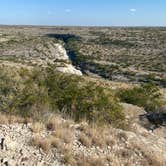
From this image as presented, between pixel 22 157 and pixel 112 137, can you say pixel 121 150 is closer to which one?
pixel 112 137

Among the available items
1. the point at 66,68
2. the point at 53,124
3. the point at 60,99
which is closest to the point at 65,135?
the point at 53,124

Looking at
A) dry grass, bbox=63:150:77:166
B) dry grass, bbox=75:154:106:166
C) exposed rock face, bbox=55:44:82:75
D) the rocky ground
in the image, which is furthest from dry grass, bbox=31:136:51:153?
exposed rock face, bbox=55:44:82:75

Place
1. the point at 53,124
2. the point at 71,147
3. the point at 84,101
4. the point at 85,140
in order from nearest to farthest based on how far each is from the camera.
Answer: the point at 71,147 → the point at 85,140 → the point at 53,124 → the point at 84,101

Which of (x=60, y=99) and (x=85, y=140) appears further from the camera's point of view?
(x=60, y=99)

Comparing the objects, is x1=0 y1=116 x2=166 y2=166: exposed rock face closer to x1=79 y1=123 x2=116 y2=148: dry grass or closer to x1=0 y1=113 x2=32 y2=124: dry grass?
x1=79 y1=123 x2=116 y2=148: dry grass

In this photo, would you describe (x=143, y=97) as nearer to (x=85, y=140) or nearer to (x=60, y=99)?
(x=60, y=99)

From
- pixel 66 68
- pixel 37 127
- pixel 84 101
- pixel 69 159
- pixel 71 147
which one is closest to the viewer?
pixel 69 159

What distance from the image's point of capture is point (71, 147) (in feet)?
30.3

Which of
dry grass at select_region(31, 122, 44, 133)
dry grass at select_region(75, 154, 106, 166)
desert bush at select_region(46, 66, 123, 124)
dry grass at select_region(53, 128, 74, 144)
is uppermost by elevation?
dry grass at select_region(31, 122, 44, 133)

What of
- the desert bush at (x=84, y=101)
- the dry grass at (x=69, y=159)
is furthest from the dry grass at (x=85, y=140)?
the desert bush at (x=84, y=101)

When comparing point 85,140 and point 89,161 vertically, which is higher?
point 85,140

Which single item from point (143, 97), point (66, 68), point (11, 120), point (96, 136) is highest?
point (11, 120)

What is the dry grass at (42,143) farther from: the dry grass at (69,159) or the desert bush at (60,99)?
the desert bush at (60,99)

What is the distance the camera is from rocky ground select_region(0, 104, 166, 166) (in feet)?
28.2
